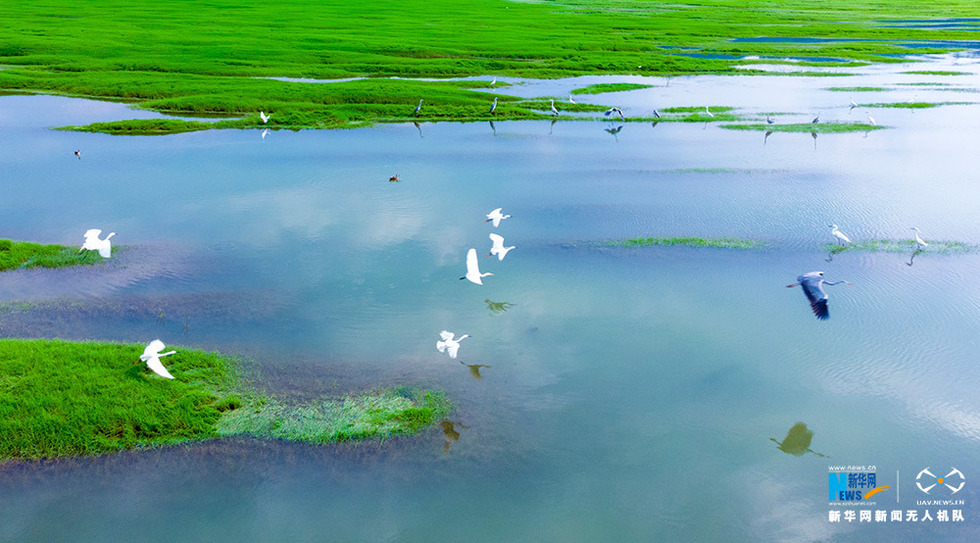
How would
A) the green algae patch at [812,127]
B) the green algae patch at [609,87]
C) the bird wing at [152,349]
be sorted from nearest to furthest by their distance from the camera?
the bird wing at [152,349], the green algae patch at [812,127], the green algae patch at [609,87]

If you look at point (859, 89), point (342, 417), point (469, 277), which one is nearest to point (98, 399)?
point (342, 417)

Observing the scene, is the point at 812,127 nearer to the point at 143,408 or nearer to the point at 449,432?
the point at 449,432

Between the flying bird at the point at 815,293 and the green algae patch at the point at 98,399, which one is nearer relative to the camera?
the green algae patch at the point at 98,399

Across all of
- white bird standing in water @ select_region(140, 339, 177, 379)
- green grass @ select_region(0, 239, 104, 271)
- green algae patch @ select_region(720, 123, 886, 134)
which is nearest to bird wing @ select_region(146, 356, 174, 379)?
white bird standing in water @ select_region(140, 339, 177, 379)

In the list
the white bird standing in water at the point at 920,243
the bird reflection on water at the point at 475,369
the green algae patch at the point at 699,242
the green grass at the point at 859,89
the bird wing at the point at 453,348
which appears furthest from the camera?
the green grass at the point at 859,89

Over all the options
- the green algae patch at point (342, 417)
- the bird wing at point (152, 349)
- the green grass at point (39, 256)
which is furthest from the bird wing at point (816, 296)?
the green grass at point (39, 256)

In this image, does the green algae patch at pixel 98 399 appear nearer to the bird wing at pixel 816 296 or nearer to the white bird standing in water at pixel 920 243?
the bird wing at pixel 816 296

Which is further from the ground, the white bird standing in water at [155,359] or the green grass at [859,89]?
the green grass at [859,89]

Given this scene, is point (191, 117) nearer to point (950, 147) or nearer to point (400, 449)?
point (400, 449)
